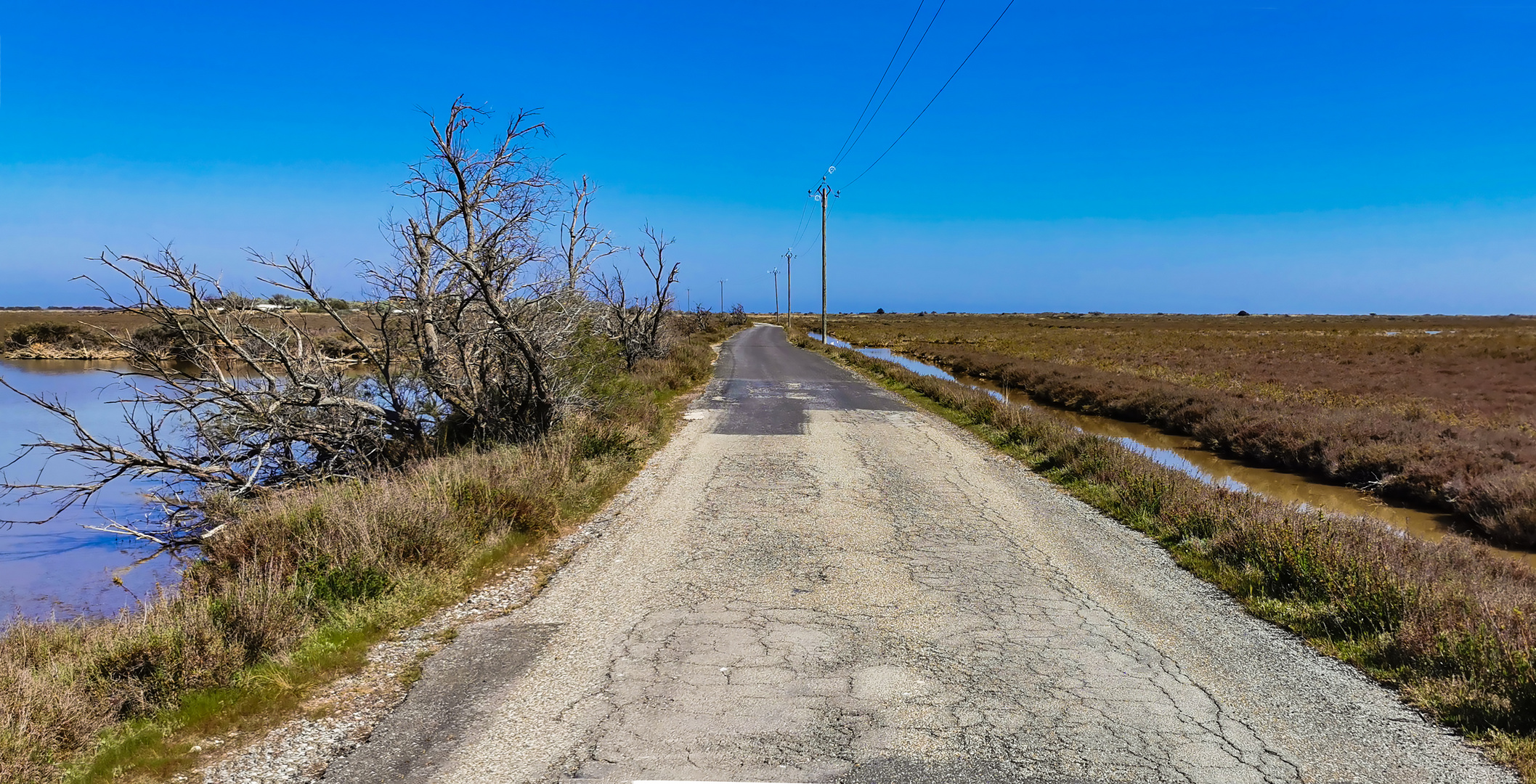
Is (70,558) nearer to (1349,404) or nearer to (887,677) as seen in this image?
(887,677)

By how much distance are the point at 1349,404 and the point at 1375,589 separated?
19583 millimetres

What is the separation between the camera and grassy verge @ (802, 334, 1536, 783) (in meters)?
4.08

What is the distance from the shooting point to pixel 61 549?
9.50m

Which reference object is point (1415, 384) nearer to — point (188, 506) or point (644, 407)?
point (644, 407)

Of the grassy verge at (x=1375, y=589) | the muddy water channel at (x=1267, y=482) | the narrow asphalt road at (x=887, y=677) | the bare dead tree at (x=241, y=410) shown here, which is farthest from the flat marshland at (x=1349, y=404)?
the bare dead tree at (x=241, y=410)

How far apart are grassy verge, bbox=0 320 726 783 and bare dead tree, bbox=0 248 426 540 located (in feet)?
2.67

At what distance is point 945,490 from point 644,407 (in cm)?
709

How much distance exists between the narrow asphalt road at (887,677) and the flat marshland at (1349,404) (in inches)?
306

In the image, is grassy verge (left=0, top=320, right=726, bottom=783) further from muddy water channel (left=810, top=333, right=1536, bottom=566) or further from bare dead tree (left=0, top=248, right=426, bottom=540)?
muddy water channel (left=810, top=333, right=1536, bottom=566)

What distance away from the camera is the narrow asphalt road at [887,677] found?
3.59 metres

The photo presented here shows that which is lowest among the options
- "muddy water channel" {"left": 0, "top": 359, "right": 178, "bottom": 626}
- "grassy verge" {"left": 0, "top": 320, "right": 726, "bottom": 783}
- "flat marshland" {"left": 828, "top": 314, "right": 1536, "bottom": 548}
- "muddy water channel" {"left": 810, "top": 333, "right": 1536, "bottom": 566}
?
"muddy water channel" {"left": 810, "top": 333, "right": 1536, "bottom": 566}

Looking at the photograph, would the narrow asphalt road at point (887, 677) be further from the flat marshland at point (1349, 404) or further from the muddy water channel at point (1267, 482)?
the flat marshland at point (1349, 404)

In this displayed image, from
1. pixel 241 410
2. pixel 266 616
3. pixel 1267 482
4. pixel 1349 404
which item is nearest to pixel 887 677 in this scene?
pixel 266 616

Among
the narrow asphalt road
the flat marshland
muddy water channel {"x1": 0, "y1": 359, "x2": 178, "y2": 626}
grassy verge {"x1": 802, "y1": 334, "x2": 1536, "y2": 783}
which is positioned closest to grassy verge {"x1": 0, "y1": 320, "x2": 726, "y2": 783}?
the narrow asphalt road
